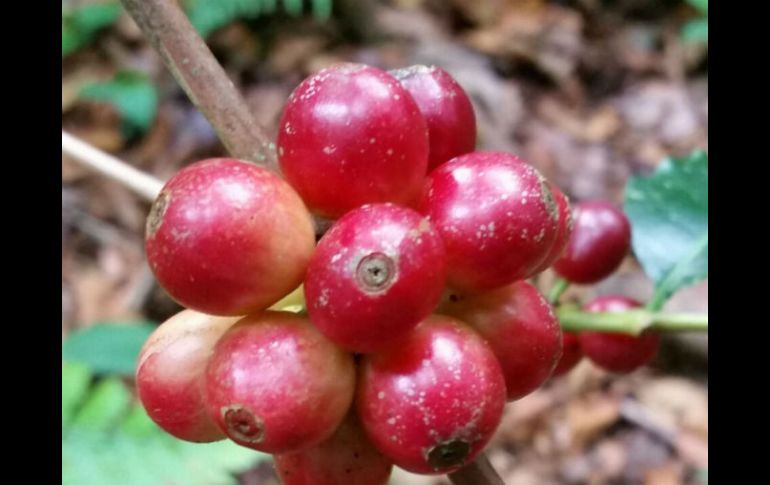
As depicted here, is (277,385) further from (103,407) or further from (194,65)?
(103,407)

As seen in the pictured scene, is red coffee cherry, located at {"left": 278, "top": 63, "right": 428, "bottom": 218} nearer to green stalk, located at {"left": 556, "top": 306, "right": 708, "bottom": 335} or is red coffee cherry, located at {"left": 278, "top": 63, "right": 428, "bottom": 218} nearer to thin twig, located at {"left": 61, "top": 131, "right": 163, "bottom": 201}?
thin twig, located at {"left": 61, "top": 131, "right": 163, "bottom": 201}

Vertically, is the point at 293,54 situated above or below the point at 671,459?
above

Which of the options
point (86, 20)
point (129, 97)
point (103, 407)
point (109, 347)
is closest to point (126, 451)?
point (103, 407)

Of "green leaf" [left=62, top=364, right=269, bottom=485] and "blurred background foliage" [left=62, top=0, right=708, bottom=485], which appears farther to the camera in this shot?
"blurred background foliage" [left=62, top=0, right=708, bottom=485]

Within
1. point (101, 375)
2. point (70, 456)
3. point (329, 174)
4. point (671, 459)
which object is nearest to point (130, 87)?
point (101, 375)

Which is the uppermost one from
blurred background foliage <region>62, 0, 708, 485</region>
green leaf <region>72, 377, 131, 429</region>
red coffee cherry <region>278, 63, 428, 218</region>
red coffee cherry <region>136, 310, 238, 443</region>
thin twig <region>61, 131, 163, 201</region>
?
red coffee cherry <region>278, 63, 428, 218</region>

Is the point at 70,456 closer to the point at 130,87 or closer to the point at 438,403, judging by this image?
the point at 438,403

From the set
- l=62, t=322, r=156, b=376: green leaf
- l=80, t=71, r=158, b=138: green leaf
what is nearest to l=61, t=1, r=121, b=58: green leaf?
l=80, t=71, r=158, b=138: green leaf

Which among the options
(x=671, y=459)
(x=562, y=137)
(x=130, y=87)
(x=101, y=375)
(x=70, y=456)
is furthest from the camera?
(x=562, y=137)
